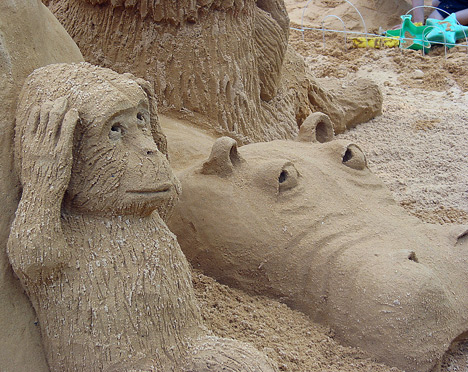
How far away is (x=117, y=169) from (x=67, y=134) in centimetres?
16

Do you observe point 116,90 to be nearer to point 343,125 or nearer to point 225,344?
point 225,344

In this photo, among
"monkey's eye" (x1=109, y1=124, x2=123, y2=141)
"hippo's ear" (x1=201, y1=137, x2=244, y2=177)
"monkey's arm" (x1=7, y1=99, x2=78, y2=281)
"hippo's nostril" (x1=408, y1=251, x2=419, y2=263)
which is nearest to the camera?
"monkey's arm" (x1=7, y1=99, x2=78, y2=281)

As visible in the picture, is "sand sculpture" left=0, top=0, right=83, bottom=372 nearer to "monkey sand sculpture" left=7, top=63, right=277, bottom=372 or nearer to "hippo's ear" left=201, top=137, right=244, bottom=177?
"monkey sand sculpture" left=7, top=63, right=277, bottom=372

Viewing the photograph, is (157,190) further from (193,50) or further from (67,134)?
(193,50)

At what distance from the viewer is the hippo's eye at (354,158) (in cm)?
242

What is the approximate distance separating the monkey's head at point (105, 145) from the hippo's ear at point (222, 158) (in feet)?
2.04

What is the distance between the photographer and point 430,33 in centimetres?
591

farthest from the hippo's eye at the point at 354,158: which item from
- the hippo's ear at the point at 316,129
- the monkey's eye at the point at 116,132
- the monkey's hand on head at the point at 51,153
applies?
the monkey's hand on head at the point at 51,153

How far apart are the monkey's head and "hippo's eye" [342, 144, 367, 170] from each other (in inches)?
41.3

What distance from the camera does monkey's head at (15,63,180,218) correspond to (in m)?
1.49

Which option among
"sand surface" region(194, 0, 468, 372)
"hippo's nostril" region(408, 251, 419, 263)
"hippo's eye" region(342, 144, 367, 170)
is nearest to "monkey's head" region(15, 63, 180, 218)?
"sand surface" region(194, 0, 468, 372)

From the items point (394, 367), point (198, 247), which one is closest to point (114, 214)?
point (198, 247)

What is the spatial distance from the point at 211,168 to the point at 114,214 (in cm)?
74

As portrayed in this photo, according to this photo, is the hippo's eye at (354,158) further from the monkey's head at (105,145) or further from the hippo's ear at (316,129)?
the monkey's head at (105,145)
